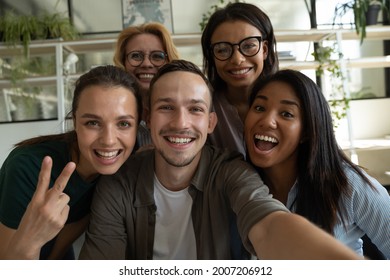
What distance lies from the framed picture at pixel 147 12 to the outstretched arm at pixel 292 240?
103 inches

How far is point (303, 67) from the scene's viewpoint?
8.54 ft

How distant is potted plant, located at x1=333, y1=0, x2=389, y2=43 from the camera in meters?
2.38

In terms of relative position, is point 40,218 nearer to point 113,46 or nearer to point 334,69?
point 113,46

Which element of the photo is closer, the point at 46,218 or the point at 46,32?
the point at 46,218

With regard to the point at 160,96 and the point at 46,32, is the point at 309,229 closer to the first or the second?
the point at 160,96

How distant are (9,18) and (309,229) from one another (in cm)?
272

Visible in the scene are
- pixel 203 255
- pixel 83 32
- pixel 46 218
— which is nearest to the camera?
pixel 46 218

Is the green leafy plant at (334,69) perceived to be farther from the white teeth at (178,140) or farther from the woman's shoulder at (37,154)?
the woman's shoulder at (37,154)

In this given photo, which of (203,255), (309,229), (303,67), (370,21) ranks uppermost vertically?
(370,21)

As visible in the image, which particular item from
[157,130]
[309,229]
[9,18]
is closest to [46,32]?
[9,18]

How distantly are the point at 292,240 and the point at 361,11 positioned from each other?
229cm

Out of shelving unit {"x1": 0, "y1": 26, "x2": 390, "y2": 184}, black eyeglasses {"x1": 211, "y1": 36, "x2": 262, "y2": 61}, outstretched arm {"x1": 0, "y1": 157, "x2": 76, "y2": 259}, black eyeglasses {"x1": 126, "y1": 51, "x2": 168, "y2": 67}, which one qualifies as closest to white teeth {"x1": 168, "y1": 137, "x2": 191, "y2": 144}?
outstretched arm {"x1": 0, "y1": 157, "x2": 76, "y2": 259}

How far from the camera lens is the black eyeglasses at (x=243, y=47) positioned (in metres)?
1.33

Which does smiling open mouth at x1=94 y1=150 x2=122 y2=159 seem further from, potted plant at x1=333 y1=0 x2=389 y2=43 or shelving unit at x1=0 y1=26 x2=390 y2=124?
potted plant at x1=333 y1=0 x2=389 y2=43
